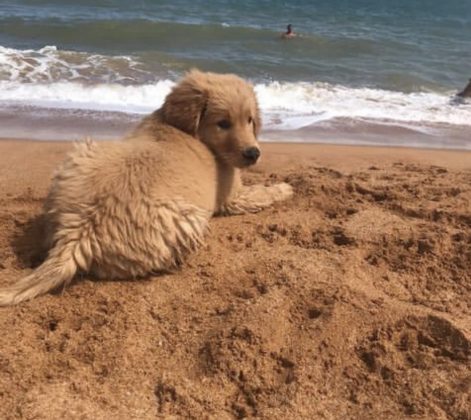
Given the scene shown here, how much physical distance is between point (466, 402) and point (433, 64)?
1396 centimetres

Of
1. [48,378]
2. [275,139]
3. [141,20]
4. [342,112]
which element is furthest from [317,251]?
[141,20]

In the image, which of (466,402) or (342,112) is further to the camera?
(342,112)

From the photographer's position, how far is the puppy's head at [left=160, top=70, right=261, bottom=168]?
4.38m

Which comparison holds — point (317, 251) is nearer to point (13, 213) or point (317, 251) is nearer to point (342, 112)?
point (13, 213)

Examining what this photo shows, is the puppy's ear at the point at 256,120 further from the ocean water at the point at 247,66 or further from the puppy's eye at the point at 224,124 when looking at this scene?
the ocean water at the point at 247,66

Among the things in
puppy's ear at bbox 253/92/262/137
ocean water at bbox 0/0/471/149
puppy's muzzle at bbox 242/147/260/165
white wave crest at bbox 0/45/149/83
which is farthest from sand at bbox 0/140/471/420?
white wave crest at bbox 0/45/149/83

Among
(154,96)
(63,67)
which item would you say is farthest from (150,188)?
(63,67)

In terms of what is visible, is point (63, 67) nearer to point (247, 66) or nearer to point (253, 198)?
point (247, 66)

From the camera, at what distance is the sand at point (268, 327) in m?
2.65

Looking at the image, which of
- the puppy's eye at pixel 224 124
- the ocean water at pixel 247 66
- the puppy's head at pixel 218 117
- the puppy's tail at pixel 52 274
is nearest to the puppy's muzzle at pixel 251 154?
the puppy's head at pixel 218 117

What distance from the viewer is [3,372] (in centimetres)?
276

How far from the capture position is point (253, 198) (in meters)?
4.92

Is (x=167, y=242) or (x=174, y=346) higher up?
Answer: (x=167, y=242)

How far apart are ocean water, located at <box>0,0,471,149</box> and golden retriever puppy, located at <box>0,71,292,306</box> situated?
12.8ft
